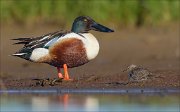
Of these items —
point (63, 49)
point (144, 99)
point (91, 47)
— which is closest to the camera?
point (144, 99)

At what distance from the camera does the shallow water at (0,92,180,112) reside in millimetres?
10492

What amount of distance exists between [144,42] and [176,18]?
0.88 metres

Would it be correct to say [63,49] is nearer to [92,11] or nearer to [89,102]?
[89,102]

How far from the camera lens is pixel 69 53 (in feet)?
44.1

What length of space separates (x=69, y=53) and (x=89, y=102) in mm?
2393

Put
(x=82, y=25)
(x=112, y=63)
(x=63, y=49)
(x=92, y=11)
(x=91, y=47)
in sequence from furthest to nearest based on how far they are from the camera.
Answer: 1. (x=92, y=11)
2. (x=112, y=63)
3. (x=82, y=25)
4. (x=63, y=49)
5. (x=91, y=47)

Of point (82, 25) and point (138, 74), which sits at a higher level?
point (82, 25)

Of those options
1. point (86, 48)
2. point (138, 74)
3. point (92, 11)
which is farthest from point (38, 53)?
point (92, 11)

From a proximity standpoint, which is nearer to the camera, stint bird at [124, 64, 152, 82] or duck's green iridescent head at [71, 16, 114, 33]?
stint bird at [124, 64, 152, 82]

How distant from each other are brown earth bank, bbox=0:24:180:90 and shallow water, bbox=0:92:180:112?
0.91 metres

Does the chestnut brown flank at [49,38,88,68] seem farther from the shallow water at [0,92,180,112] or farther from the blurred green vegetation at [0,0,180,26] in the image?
the blurred green vegetation at [0,0,180,26]

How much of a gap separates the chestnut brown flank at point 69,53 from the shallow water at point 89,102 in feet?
4.06

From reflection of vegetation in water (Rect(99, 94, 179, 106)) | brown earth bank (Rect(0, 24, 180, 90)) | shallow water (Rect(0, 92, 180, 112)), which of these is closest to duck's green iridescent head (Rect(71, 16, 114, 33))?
brown earth bank (Rect(0, 24, 180, 90))

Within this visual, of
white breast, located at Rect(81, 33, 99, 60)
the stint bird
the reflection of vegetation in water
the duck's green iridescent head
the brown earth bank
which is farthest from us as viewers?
the duck's green iridescent head
